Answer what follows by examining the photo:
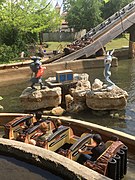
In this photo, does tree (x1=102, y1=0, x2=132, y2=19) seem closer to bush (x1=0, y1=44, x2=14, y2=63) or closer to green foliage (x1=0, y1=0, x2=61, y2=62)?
green foliage (x1=0, y1=0, x2=61, y2=62)

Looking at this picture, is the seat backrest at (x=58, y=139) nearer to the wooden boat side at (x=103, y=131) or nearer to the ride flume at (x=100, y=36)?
the wooden boat side at (x=103, y=131)

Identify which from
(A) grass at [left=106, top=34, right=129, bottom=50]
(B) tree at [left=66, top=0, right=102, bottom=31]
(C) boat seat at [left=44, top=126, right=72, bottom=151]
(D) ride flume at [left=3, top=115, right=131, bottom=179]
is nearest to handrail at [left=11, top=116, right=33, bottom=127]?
(D) ride flume at [left=3, top=115, right=131, bottom=179]

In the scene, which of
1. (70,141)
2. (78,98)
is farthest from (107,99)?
(70,141)

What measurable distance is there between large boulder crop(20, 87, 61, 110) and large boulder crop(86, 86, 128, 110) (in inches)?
73.7

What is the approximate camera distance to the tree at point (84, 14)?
4759cm

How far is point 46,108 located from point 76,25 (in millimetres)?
35307

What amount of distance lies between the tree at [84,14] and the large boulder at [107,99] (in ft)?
111

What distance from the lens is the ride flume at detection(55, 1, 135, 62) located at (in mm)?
29688

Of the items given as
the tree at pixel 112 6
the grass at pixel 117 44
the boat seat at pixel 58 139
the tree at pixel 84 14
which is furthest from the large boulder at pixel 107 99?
the tree at pixel 112 6

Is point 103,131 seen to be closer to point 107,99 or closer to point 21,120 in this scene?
point 21,120

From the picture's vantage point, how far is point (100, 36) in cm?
3086

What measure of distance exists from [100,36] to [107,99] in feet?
55.1

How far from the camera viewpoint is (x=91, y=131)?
11062mm

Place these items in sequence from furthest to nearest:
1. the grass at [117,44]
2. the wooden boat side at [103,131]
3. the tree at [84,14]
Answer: the tree at [84,14] → the grass at [117,44] → the wooden boat side at [103,131]
